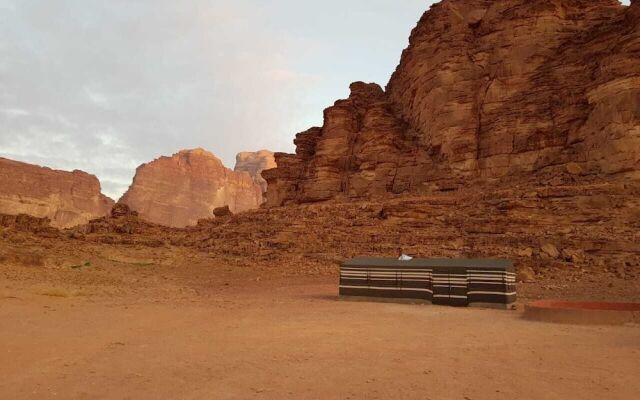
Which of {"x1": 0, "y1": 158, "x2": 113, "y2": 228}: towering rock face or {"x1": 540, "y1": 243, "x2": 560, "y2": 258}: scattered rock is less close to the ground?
{"x1": 0, "y1": 158, "x2": 113, "y2": 228}: towering rock face

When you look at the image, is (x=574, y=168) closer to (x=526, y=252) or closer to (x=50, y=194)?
(x=526, y=252)

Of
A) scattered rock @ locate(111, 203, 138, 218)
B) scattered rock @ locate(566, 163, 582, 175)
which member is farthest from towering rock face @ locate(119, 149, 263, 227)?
scattered rock @ locate(566, 163, 582, 175)

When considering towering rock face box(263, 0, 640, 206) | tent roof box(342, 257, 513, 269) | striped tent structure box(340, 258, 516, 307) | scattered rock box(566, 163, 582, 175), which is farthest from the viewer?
towering rock face box(263, 0, 640, 206)

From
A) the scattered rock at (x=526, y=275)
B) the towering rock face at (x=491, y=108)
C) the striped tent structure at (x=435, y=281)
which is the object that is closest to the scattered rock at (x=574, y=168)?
the towering rock face at (x=491, y=108)

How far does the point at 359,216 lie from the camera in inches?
1535

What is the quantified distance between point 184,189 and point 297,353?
174 meters

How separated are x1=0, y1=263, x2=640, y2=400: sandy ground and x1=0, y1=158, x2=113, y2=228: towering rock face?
112572 mm

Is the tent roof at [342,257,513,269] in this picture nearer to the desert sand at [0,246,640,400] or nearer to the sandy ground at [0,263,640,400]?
the desert sand at [0,246,640,400]

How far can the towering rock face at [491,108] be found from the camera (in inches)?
1417

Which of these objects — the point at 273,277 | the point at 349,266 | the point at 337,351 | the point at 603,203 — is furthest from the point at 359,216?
the point at 337,351

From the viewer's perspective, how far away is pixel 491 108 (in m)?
46.4

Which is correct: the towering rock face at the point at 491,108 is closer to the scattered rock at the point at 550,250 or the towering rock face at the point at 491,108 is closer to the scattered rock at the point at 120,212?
the scattered rock at the point at 550,250

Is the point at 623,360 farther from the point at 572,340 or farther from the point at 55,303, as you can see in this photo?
the point at 55,303

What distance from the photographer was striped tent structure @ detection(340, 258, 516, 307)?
15.5 meters
